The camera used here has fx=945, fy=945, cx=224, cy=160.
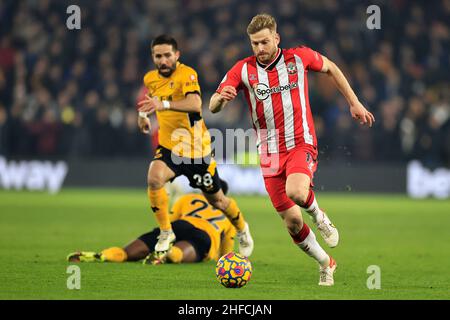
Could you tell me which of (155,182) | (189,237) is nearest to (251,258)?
(189,237)

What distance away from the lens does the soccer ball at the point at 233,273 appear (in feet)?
24.5

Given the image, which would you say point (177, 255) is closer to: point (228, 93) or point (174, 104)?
point (174, 104)

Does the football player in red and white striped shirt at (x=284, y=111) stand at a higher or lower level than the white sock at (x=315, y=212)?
higher

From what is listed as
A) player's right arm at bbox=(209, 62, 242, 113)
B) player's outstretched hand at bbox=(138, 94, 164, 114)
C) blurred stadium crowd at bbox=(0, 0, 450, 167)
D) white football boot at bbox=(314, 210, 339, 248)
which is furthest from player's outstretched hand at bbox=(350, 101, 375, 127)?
blurred stadium crowd at bbox=(0, 0, 450, 167)

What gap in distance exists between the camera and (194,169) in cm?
970

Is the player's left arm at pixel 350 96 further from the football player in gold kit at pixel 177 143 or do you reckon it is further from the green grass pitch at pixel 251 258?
the football player in gold kit at pixel 177 143

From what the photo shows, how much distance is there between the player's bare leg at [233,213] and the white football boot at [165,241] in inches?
27.4

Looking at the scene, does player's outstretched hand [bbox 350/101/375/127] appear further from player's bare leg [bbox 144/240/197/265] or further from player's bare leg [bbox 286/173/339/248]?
player's bare leg [bbox 144/240/197/265]

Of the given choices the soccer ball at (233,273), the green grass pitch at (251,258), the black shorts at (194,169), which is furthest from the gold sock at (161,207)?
the soccer ball at (233,273)

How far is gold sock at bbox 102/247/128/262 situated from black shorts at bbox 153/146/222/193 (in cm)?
101

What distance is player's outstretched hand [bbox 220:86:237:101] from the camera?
755cm

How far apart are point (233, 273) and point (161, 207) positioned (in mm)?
1958
